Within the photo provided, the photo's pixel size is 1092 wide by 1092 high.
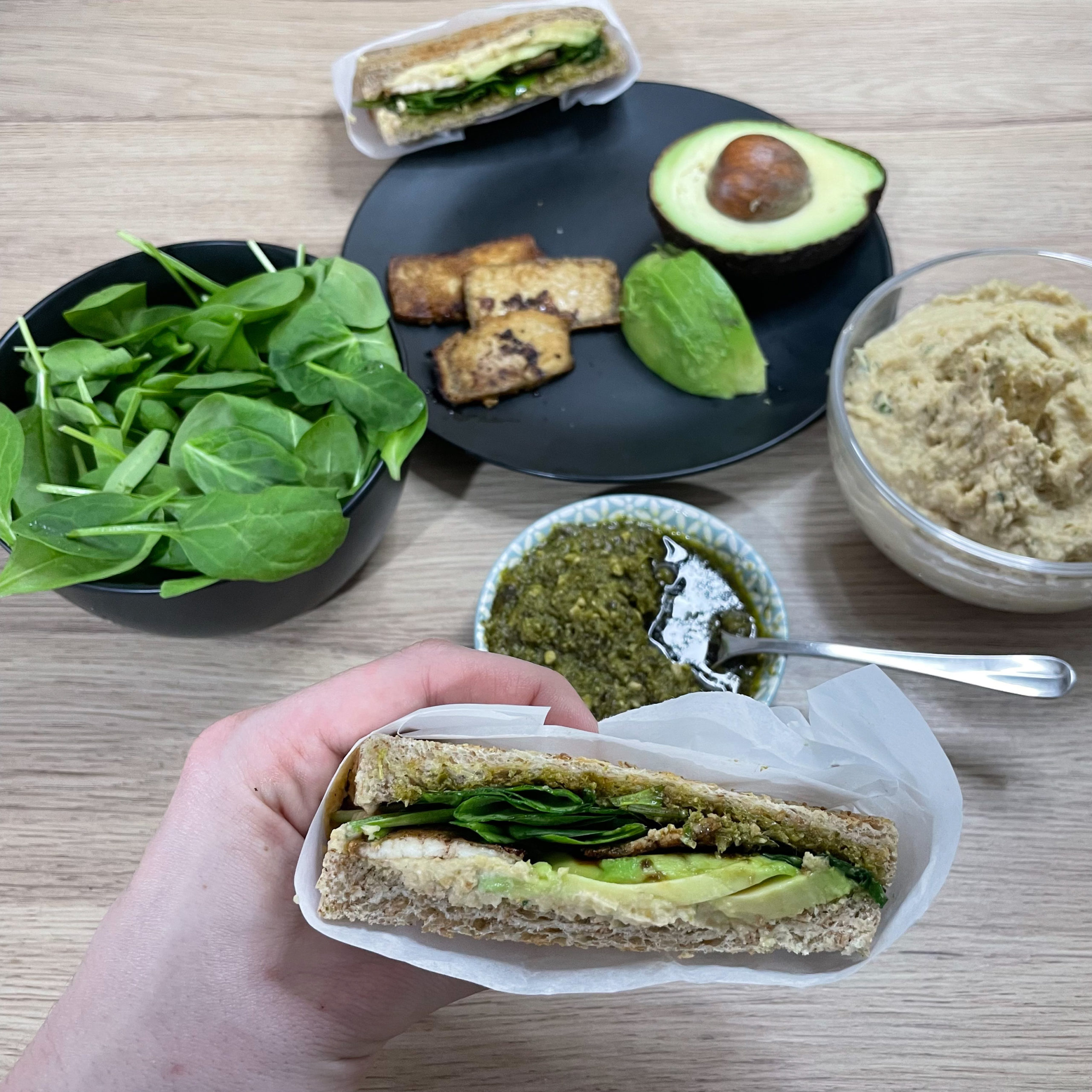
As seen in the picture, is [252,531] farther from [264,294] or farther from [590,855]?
[590,855]

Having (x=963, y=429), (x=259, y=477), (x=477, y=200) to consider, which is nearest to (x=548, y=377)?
(x=477, y=200)

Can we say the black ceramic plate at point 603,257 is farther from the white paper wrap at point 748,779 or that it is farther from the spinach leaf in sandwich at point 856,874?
the spinach leaf in sandwich at point 856,874

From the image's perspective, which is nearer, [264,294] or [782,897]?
[782,897]

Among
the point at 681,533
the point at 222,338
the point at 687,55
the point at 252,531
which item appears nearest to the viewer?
the point at 252,531

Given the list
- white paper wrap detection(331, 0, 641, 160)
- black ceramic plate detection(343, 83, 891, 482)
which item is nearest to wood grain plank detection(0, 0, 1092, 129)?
white paper wrap detection(331, 0, 641, 160)

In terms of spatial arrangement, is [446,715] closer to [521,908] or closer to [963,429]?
[521,908]

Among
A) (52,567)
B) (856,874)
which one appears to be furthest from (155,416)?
(856,874)

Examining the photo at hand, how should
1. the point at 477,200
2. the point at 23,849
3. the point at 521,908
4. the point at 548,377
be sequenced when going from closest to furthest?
1. the point at 521,908
2. the point at 23,849
3. the point at 548,377
4. the point at 477,200

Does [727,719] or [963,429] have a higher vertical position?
[963,429]
